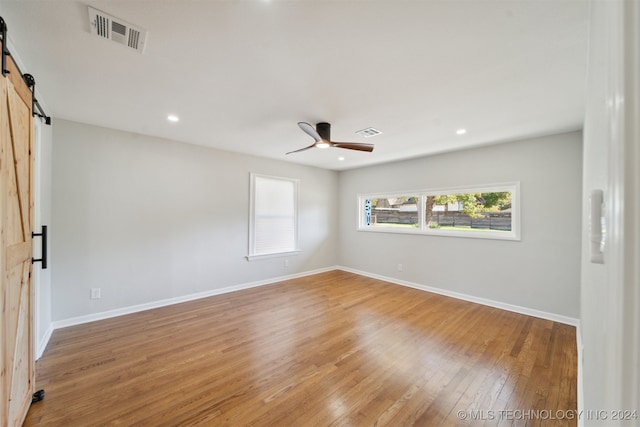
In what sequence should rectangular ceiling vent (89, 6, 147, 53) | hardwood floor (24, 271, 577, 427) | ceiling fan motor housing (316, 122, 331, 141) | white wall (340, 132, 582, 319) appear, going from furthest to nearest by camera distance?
A: 1. white wall (340, 132, 582, 319)
2. ceiling fan motor housing (316, 122, 331, 141)
3. hardwood floor (24, 271, 577, 427)
4. rectangular ceiling vent (89, 6, 147, 53)

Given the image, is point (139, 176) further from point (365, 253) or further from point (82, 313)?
point (365, 253)

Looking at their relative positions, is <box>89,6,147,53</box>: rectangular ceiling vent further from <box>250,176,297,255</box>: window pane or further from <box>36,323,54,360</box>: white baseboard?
<box>250,176,297,255</box>: window pane

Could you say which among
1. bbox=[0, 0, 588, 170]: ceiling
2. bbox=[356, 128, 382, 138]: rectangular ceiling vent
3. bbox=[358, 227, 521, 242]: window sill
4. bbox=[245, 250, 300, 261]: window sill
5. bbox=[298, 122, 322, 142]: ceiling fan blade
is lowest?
bbox=[245, 250, 300, 261]: window sill

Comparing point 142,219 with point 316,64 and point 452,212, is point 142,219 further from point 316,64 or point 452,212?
point 452,212

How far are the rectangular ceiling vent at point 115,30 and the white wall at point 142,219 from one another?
2.27 meters

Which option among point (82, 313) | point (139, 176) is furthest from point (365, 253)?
point (82, 313)

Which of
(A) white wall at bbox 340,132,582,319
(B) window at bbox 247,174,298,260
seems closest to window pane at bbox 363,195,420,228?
(A) white wall at bbox 340,132,582,319

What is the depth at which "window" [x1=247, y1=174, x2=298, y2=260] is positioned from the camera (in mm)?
4828

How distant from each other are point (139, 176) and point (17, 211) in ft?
7.12

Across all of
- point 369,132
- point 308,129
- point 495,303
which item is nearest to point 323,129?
point 308,129

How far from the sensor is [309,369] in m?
2.30

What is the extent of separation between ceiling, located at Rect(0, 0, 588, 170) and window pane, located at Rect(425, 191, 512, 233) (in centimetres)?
116

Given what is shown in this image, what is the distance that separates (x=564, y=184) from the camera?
3.27m

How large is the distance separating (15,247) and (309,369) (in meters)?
2.32
